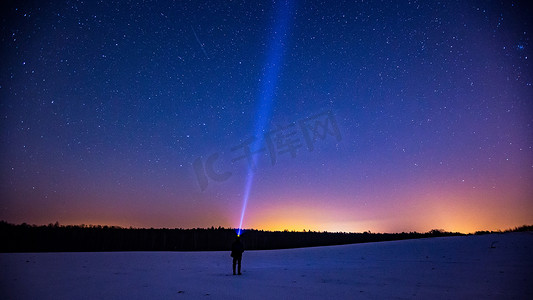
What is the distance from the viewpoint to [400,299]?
778 cm

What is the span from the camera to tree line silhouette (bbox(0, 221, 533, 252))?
3778 cm

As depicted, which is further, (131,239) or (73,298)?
(131,239)

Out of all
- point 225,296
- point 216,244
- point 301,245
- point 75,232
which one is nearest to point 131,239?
point 75,232

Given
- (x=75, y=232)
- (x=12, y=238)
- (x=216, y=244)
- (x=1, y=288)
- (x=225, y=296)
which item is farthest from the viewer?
(x=216, y=244)

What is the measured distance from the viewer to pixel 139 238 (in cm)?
4219

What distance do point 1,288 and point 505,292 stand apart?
571 inches

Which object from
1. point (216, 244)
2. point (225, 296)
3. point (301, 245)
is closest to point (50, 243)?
point (216, 244)

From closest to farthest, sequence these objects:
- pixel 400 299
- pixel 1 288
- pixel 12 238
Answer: pixel 400 299
pixel 1 288
pixel 12 238

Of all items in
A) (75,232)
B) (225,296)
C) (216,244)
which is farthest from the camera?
(216,244)

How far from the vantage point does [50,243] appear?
127ft

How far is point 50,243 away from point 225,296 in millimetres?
40158

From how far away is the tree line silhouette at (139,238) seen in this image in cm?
3778

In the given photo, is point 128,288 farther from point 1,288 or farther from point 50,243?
point 50,243

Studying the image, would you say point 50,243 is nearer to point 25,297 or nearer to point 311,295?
point 25,297
